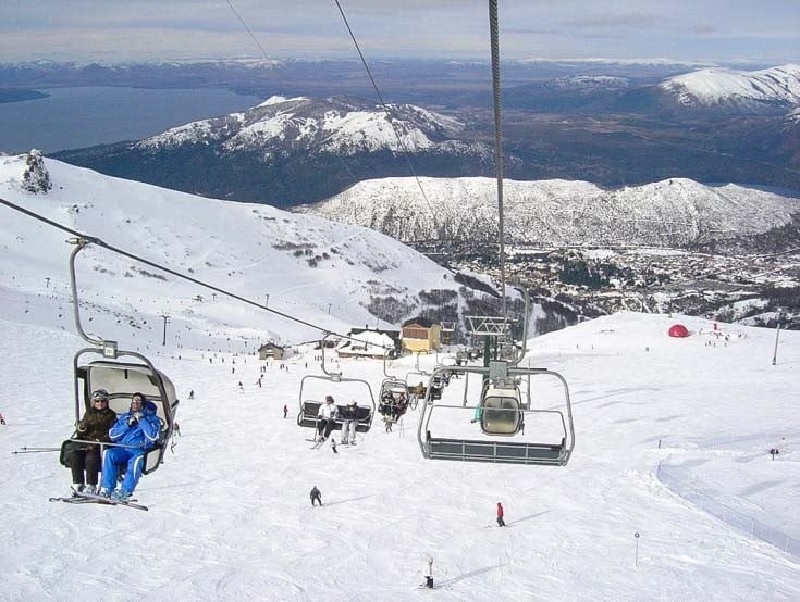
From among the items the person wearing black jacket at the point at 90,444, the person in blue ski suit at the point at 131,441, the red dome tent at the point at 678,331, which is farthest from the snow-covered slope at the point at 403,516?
the red dome tent at the point at 678,331

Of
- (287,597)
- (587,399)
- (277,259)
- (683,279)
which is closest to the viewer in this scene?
(287,597)

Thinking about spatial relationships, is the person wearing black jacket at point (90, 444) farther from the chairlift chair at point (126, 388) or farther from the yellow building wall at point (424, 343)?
the yellow building wall at point (424, 343)

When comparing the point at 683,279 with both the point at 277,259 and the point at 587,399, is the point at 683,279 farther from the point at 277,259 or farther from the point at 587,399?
the point at 587,399

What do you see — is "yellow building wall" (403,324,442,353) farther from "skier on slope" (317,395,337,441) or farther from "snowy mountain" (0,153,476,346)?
"skier on slope" (317,395,337,441)

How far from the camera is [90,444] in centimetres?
830

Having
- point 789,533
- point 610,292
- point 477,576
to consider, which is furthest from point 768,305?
point 477,576

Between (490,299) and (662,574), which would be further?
(490,299)

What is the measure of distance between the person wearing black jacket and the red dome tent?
6085cm

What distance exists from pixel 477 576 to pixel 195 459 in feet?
40.0

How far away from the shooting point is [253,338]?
7562cm

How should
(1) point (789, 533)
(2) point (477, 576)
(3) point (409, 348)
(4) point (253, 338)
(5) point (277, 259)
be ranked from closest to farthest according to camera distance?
(2) point (477, 576) < (1) point (789, 533) < (3) point (409, 348) < (4) point (253, 338) < (5) point (277, 259)

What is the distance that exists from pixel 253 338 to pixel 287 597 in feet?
195

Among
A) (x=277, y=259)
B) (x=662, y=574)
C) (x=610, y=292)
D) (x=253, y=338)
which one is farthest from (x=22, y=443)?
(x=610, y=292)

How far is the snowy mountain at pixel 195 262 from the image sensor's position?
83.6 metres
